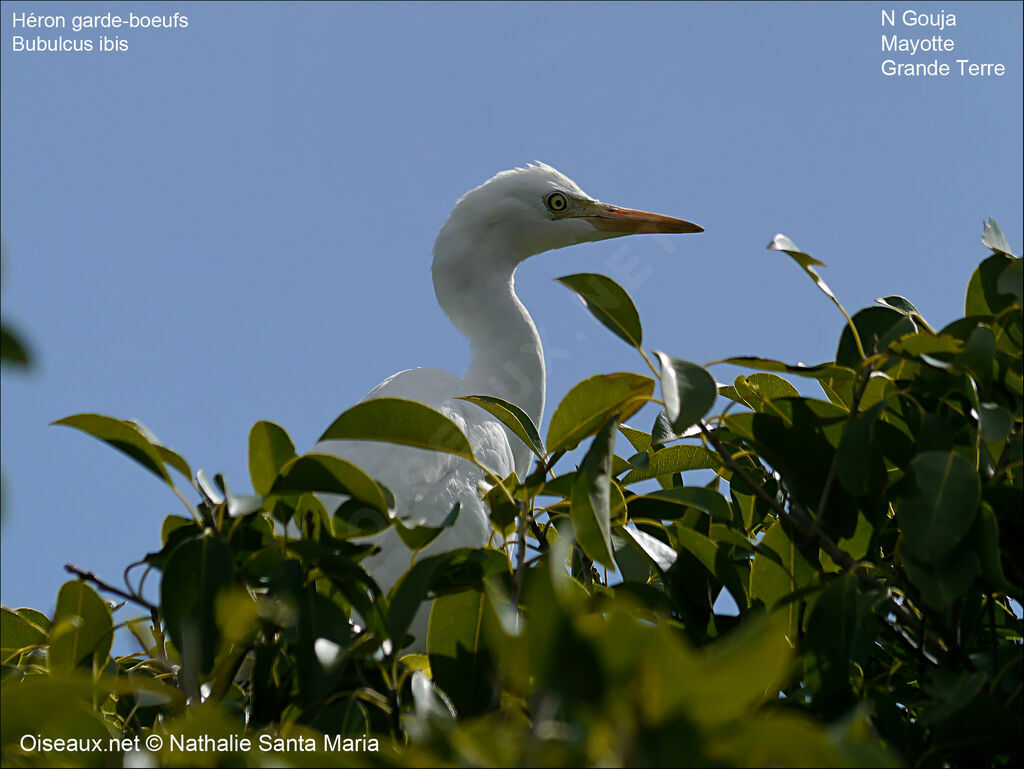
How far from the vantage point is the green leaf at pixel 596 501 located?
110 cm

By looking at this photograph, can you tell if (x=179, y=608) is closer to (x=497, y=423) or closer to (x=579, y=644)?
(x=579, y=644)

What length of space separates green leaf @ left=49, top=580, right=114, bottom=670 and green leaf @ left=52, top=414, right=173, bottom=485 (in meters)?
0.18

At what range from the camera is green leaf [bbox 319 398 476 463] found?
117cm

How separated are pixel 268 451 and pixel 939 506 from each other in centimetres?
77

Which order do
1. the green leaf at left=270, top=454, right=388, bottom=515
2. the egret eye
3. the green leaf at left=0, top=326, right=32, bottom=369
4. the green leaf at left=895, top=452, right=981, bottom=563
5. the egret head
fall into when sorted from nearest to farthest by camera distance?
the green leaf at left=0, top=326, right=32, bottom=369 → the green leaf at left=895, top=452, right=981, bottom=563 → the green leaf at left=270, top=454, right=388, bottom=515 → the egret head → the egret eye

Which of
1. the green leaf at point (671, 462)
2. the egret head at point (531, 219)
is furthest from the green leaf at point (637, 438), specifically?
the egret head at point (531, 219)

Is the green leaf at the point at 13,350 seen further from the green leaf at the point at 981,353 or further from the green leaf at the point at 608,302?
the green leaf at the point at 981,353

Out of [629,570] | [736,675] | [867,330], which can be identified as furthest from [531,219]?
[736,675]

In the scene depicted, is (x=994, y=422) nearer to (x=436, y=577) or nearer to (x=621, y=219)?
(x=436, y=577)

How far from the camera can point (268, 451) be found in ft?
3.89

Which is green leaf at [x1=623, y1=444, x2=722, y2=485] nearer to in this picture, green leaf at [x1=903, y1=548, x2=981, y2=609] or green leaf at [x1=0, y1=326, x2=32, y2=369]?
green leaf at [x1=903, y1=548, x2=981, y2=609]

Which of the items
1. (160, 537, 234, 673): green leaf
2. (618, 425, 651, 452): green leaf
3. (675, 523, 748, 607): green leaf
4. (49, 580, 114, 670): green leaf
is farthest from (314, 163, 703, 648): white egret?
(160, 537, 234, 673): green leaf

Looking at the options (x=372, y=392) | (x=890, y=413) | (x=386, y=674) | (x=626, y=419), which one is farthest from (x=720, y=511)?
(x=372, y=392)

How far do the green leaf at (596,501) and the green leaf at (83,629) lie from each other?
0.59 m
